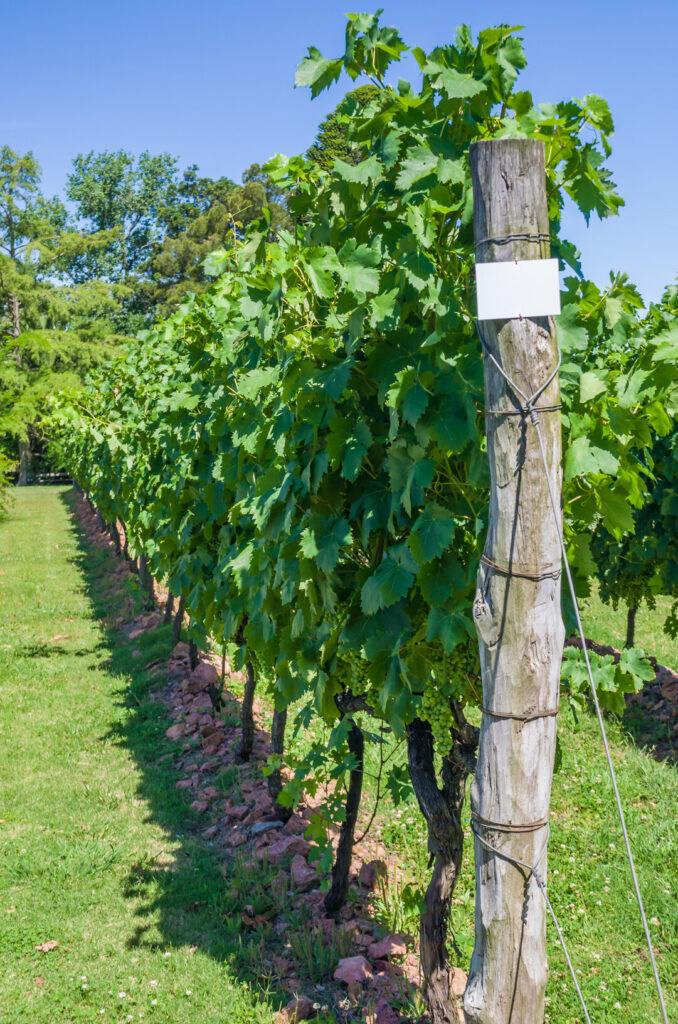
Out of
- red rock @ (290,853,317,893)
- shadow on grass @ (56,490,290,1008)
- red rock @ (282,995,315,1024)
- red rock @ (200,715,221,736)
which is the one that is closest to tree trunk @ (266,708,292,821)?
shadow on grass @ (56,490,290,1008)

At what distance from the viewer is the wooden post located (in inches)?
76.0

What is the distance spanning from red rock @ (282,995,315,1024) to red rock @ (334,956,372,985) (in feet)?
0.60

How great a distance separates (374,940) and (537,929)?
2465 millimetres

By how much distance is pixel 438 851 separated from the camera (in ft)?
10.8

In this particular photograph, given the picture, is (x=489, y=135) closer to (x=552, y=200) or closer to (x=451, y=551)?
(x=552, y=200)

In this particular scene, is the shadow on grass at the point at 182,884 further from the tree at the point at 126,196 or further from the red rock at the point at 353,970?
the tree at the point at 126,196

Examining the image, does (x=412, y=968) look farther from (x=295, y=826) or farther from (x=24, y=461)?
(x=24, y=461)

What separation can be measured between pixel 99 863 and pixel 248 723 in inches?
61.6

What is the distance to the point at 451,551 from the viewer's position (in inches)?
109

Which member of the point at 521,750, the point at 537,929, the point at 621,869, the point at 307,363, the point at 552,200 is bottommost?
the point at 621,869

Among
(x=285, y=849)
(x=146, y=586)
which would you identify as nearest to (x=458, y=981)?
(x=285, y=849)

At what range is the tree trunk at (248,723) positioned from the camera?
6070 mm

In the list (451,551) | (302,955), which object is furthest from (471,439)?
(302,955)

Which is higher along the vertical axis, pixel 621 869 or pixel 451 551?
pixel 451 551
